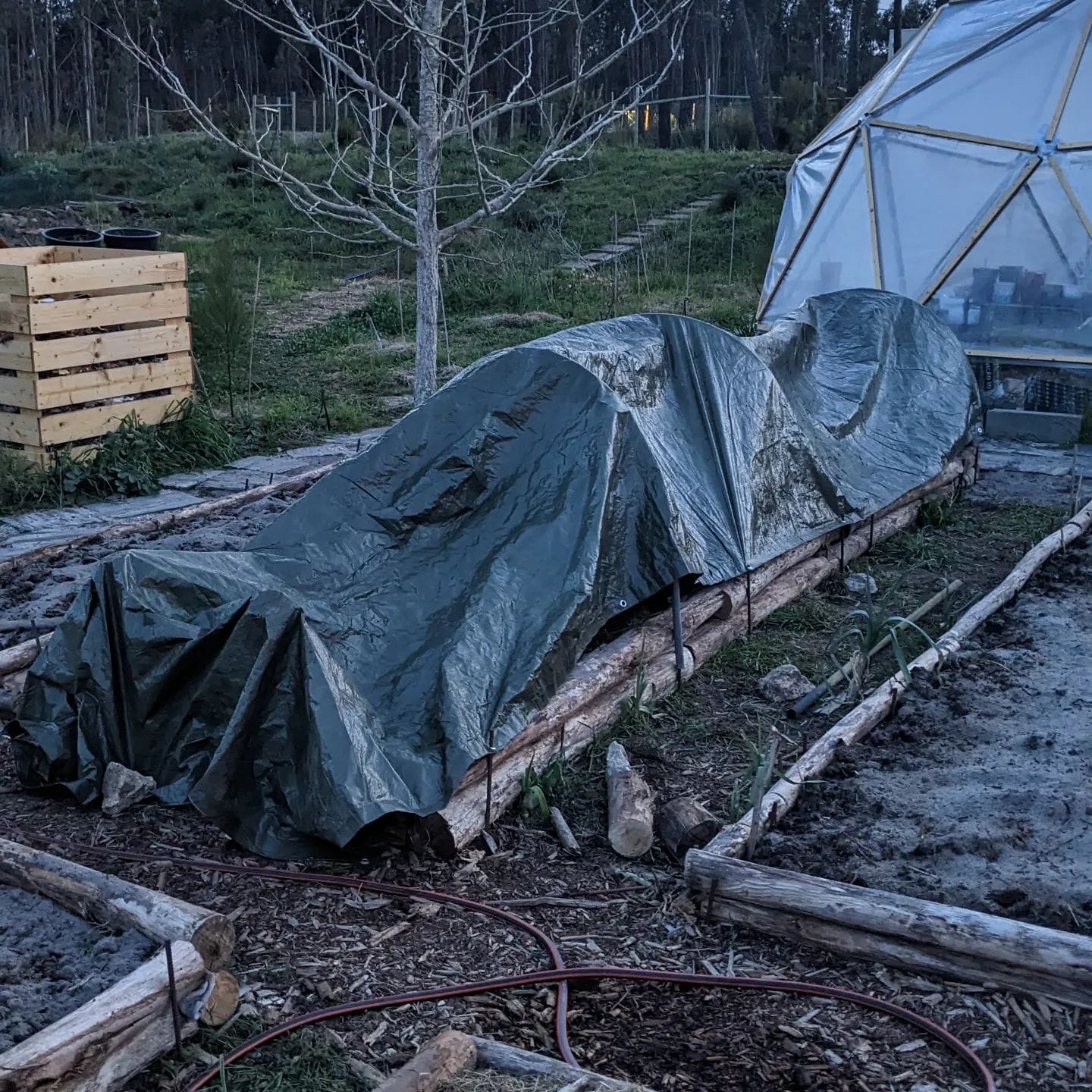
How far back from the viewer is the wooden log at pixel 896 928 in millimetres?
2930

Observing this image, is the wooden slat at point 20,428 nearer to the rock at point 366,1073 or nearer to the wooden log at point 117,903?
the wooden log at point 117,903

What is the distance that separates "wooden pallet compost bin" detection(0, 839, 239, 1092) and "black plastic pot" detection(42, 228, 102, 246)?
25.1 feet

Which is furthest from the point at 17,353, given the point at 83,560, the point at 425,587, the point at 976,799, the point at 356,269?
the point at 356,269

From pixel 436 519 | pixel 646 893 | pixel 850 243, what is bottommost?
pixel 646 893

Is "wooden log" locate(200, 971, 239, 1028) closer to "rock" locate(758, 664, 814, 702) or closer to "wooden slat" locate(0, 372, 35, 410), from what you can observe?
"rock" locate(758, 664, 814, 702)

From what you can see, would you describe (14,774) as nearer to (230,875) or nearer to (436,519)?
(230,875)

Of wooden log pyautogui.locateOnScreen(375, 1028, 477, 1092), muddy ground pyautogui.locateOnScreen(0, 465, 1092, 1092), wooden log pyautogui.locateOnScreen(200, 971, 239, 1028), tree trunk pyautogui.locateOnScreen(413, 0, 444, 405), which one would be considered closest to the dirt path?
muddy ground pyautogui.locateOnScreen(0, 465, 1092, 1092)

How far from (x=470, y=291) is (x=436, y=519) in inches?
441

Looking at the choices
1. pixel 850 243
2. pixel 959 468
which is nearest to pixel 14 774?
pixel 959 468

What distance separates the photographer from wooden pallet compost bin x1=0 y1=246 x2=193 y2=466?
7.55 m

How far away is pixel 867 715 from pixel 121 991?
2.77 meters

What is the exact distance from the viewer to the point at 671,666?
4.85 m

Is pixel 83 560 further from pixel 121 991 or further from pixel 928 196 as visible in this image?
pixel 928 196

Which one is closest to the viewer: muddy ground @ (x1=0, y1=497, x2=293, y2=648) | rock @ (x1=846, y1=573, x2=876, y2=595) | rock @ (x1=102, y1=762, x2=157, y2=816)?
rock @ (x1=102, y1=762, x2=157, y2=816)
